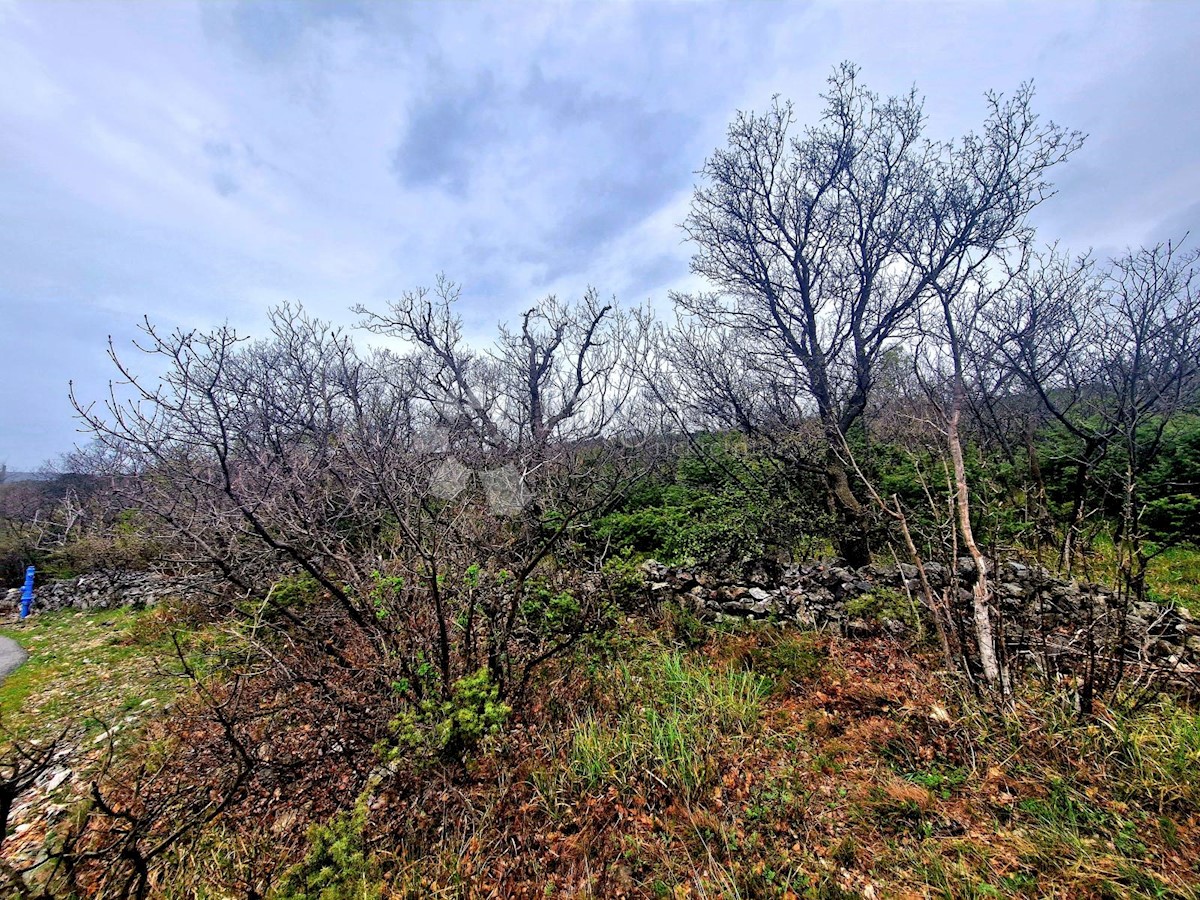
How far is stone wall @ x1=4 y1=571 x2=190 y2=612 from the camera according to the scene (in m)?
8.98

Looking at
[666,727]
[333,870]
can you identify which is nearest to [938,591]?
[666,727]

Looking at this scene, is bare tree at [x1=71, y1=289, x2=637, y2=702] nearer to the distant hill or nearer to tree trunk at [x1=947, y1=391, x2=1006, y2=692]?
tree trunk at [x1=947, y1=391, x2=1006, y2=692]

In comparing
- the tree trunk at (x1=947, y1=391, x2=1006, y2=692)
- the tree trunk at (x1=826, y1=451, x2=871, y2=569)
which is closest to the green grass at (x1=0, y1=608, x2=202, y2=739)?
the tree trunk at (x1=947, y1=391, x2=1006, y2=692)

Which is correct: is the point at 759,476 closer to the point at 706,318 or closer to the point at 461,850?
the point at 706,318

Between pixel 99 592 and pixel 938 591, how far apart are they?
15443mm

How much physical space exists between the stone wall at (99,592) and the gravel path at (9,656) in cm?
141

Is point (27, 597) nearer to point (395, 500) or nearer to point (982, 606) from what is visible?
point (395, 500)

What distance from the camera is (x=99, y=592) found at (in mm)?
9664

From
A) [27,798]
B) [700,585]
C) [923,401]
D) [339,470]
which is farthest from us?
[923,401]

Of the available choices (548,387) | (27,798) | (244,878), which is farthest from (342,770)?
(548,387)

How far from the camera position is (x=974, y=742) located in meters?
2.86

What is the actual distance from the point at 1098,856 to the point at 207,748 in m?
5.33

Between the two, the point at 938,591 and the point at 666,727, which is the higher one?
the point at 938,591

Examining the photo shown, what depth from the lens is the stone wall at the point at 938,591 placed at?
3.37 meters
